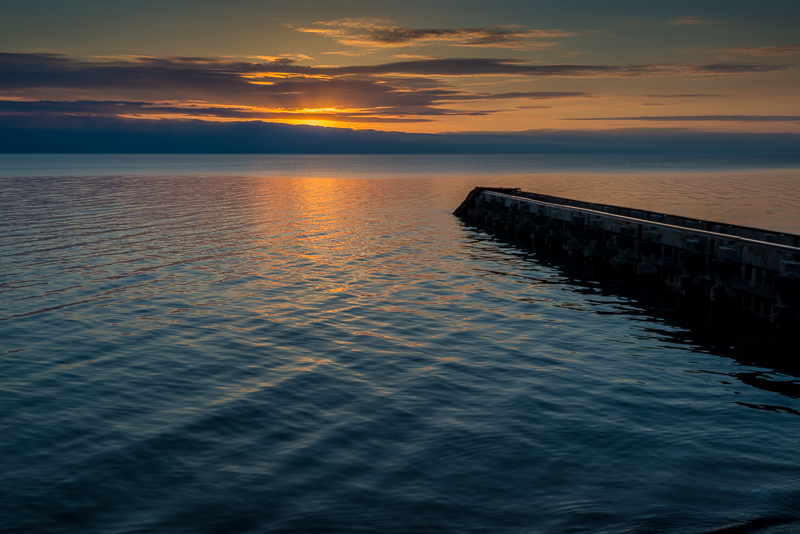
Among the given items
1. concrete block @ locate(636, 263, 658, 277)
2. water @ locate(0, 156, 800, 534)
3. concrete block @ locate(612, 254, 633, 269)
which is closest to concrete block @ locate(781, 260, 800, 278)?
water @ locate(0, 156, 800, 534)

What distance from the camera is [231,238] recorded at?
32125mm

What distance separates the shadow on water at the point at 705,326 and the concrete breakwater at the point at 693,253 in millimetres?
483

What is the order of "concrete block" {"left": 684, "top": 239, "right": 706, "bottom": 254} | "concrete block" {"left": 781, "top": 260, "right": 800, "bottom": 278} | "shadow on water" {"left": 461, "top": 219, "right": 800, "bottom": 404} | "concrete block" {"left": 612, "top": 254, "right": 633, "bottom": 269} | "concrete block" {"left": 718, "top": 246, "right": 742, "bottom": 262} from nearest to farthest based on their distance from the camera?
"shadow on water" {"left": 461, "top": 219, "right": 800, "bottom": 404}, "concrete block" {"left": 781, "top": 260, "right": 800, "bottom": 278}, "concrete block" {"left": 718, "top": 246, "right": 742, "bottom": 262}, "concrete block" {"left": 684, "top": 239, "right": 706, "bottom": 254}, "concrete block" {"left": 612, "top": 254, "right": 633, "bottom": 269}

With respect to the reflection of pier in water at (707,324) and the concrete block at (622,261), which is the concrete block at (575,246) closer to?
the reflection of pier in water at (707,324)

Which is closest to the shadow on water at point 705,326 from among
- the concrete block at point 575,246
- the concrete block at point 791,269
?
the concrete block at point 575,246

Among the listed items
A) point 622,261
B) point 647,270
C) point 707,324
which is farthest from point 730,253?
point 622,261

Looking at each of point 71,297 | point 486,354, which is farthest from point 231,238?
point 486,354

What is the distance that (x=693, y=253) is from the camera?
1903 cm

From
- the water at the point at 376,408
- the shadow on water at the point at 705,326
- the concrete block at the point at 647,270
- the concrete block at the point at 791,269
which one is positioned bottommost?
the shadow on water at the point at 705,326

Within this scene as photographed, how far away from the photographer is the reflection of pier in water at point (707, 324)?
41.1ft

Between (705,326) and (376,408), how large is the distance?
10.4 metres

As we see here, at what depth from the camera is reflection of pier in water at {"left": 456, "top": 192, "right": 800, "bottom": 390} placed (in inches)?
494

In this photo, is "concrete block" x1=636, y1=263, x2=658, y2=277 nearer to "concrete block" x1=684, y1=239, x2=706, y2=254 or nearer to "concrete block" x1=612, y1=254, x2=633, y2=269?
"concrete block" x1=612, y1=254, x2=633, y2=269

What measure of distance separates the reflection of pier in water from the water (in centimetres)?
12
